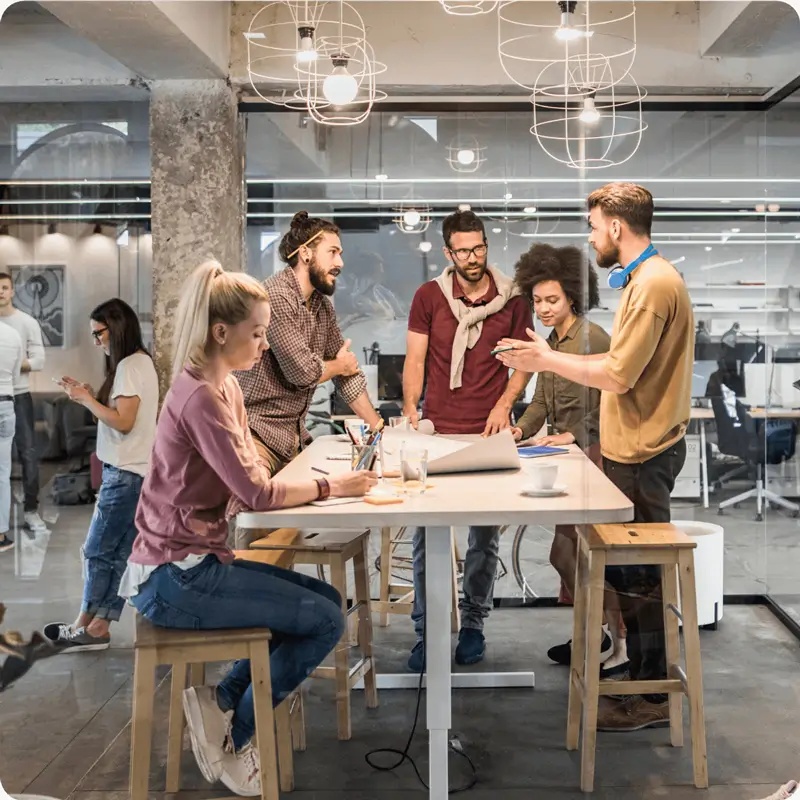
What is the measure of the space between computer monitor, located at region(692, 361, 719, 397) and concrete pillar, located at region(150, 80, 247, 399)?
1882 millimetres

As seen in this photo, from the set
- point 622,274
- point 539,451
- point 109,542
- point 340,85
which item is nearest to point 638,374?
point 622,274

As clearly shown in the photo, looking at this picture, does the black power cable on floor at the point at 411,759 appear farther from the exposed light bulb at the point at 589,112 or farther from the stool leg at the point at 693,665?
the exposed light bulb at the point at 589,112

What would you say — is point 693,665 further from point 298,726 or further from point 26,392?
point 26,392

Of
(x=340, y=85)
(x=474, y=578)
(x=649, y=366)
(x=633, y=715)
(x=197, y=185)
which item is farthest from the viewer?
(x=340, y=85)

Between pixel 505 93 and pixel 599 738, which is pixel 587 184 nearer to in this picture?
pixel 505 93

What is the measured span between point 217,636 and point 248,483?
37 centimetres

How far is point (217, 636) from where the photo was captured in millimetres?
2277

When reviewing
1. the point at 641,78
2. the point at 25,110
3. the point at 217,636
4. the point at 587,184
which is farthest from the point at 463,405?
the point at 25,110

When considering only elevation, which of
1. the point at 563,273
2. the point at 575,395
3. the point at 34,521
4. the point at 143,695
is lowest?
the point at 143,695

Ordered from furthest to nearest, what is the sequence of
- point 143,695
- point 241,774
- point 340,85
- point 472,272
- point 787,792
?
1. point 340,85
2. point 472,272
3. point 787,792
4. point 241,774
5. point 143,695

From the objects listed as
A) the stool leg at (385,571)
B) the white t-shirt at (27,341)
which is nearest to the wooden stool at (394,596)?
the stool leg at (385,571)

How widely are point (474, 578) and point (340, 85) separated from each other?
2.09 metres

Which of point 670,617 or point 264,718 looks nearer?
point 264,718

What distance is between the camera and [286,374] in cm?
321
